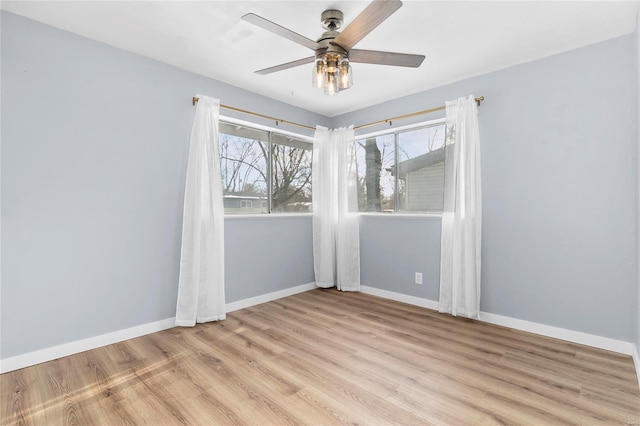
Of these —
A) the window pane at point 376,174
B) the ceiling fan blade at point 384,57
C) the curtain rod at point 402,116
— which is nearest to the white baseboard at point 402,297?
the window pane at point 376,174

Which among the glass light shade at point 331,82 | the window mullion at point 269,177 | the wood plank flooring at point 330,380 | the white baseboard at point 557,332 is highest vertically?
the glass light shade at point 331,82

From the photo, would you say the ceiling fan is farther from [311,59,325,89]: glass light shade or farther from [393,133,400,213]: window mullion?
[393,133,400,213]: window mullion

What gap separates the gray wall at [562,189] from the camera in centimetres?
242

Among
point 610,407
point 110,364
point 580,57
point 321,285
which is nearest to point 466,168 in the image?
point 580,57

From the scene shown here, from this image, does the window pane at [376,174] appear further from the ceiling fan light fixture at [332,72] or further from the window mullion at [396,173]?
the ceiling fan light fixture at [332,72]

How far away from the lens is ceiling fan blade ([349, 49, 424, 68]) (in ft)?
6.67

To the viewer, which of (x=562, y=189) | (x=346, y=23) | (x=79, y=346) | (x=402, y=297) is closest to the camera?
(x=346, y=23)

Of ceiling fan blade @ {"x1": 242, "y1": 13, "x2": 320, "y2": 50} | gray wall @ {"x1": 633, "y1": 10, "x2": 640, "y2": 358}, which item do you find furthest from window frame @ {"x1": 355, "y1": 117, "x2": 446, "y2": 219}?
ceiling fan blade @ {"x1": 242, "y1": 13, "x2": 320, "y2": 50}

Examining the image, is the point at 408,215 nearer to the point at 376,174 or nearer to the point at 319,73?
the point at 376,174

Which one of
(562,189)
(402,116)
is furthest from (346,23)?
(562,189)

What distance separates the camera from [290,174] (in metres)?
4.15

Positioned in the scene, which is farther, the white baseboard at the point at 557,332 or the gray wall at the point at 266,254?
the gray wall at the point at 266,254

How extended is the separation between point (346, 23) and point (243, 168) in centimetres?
195

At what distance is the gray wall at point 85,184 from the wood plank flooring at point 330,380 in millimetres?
363
